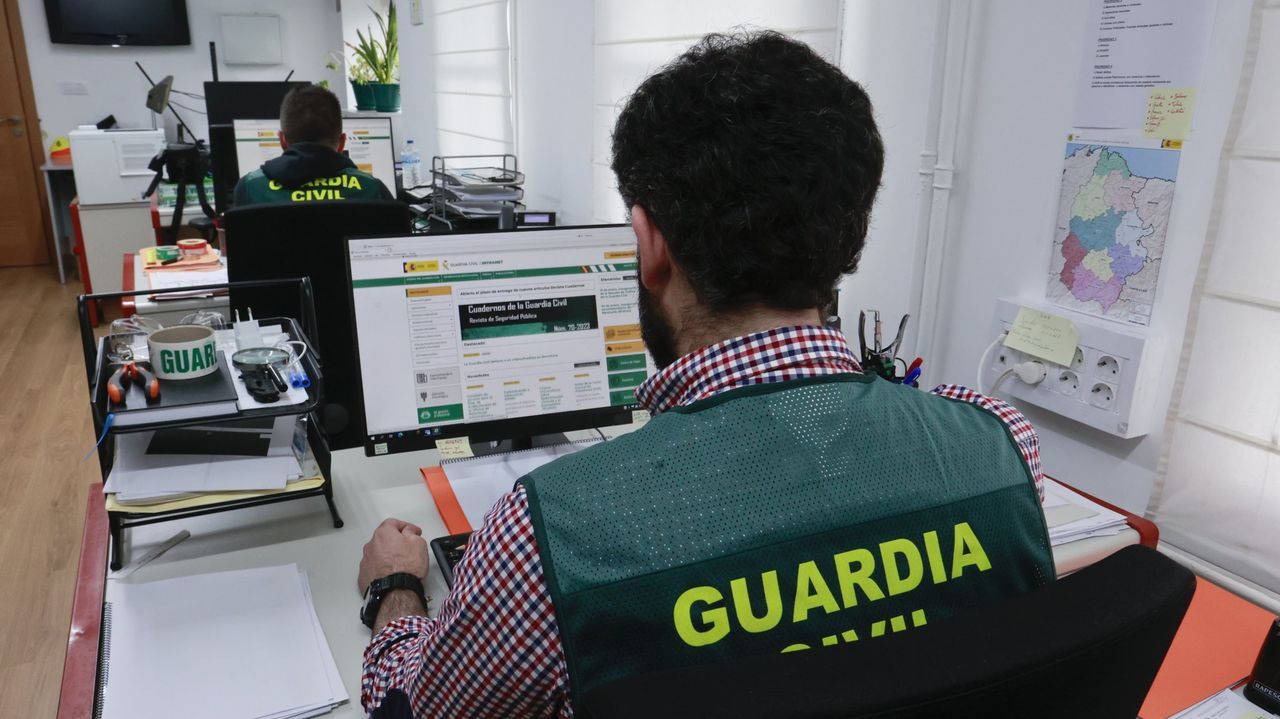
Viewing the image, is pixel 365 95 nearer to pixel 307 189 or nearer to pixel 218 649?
pixel 307 189

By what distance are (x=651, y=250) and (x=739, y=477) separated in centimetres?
27

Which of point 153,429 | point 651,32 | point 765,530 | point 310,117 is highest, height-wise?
point 651,32

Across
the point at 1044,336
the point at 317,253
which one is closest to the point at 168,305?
the point at 317,253

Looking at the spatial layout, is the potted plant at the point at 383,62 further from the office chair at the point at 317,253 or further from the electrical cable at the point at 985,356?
the electrical cable at the point at 985,356

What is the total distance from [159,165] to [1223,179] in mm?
4295

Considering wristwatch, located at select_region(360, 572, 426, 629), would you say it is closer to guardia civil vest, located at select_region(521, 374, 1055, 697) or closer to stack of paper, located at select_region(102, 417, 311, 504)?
stack of paper, located at select_region(102, 417, 311, 504)

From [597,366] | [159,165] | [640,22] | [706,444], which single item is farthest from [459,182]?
[706,444]

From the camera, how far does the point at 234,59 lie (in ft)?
21.7

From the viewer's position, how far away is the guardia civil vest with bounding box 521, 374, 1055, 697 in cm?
65

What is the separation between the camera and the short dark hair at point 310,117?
292 centimetres

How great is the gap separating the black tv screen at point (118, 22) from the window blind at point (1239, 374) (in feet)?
22.7

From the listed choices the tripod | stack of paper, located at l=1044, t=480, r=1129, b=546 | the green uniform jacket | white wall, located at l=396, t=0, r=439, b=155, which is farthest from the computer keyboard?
white wall, located at l=396, t=0, r=439, b=155

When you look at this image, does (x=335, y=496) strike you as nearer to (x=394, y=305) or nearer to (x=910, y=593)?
(x=394, y=305)

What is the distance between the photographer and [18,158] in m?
5.97
